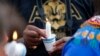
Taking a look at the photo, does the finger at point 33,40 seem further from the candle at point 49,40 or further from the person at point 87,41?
the person at point 87,41

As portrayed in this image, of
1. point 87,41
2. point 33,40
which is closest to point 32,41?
point 33,40

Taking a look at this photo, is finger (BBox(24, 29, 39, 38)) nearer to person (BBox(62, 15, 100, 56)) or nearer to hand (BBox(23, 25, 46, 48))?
hand (BBox(23, 25, 46, 48))

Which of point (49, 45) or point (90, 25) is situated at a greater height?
point (90, 25)

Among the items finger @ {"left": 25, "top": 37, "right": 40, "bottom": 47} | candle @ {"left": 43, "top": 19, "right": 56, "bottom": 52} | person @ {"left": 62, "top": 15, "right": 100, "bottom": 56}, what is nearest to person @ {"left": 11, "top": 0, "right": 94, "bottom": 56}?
finger @ {"left": 25, "top": 37, "right": 40, "bottom": 47}

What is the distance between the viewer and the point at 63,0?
7.49 ft

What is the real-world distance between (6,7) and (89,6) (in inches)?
52.4

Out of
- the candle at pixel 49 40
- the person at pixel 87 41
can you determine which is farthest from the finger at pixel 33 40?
the person at pixel 87 41

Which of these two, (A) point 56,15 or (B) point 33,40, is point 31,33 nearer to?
(B) point 33,40

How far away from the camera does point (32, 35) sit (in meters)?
2.06

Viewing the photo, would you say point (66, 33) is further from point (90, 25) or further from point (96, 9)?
point (90, 25)

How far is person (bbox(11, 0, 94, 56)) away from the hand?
0.03m

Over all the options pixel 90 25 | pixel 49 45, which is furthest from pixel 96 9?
pixel 49 45

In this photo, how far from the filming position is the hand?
6.68 ft

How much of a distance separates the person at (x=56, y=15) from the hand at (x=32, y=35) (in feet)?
0.09
